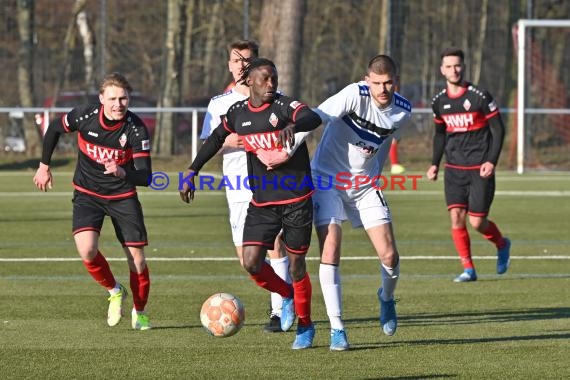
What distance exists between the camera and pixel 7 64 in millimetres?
30266

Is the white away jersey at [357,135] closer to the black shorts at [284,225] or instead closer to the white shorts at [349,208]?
the white shorts at [349,208]

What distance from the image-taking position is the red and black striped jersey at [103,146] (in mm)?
8734

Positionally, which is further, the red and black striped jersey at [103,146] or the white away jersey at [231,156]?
the white away jersey at [231,156]

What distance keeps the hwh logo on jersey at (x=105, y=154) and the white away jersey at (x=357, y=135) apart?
1.35m

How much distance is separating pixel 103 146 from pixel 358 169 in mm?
1784

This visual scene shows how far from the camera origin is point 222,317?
25.4 feet

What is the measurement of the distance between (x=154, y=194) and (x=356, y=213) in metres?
14.7

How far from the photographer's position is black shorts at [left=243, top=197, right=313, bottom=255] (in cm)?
796

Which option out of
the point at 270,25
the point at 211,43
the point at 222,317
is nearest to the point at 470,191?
the point at 222,317

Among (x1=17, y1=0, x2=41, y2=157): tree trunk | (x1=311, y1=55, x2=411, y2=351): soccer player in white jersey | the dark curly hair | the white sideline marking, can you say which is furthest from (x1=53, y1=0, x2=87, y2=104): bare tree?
(x1=311, y1=55, x2=411, y2=351): soccer player in white jersey

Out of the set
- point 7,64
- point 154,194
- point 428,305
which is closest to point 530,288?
point 428,305

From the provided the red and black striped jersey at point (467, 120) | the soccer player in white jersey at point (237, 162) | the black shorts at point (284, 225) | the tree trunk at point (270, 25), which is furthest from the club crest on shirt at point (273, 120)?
the tree trunk at point (270, 25)

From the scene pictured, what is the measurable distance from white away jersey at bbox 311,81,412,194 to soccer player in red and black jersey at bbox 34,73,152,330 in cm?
126

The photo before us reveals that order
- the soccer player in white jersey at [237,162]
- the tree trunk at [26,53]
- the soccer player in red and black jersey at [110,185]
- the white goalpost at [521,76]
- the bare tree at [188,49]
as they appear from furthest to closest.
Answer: the bare tree at [188,49] → the tree trunk at [26,53] → the white goalpost at [521,76] → the soccer player in white jersey at [237,162] → the soccer player in red and black jersey at [110,185]
